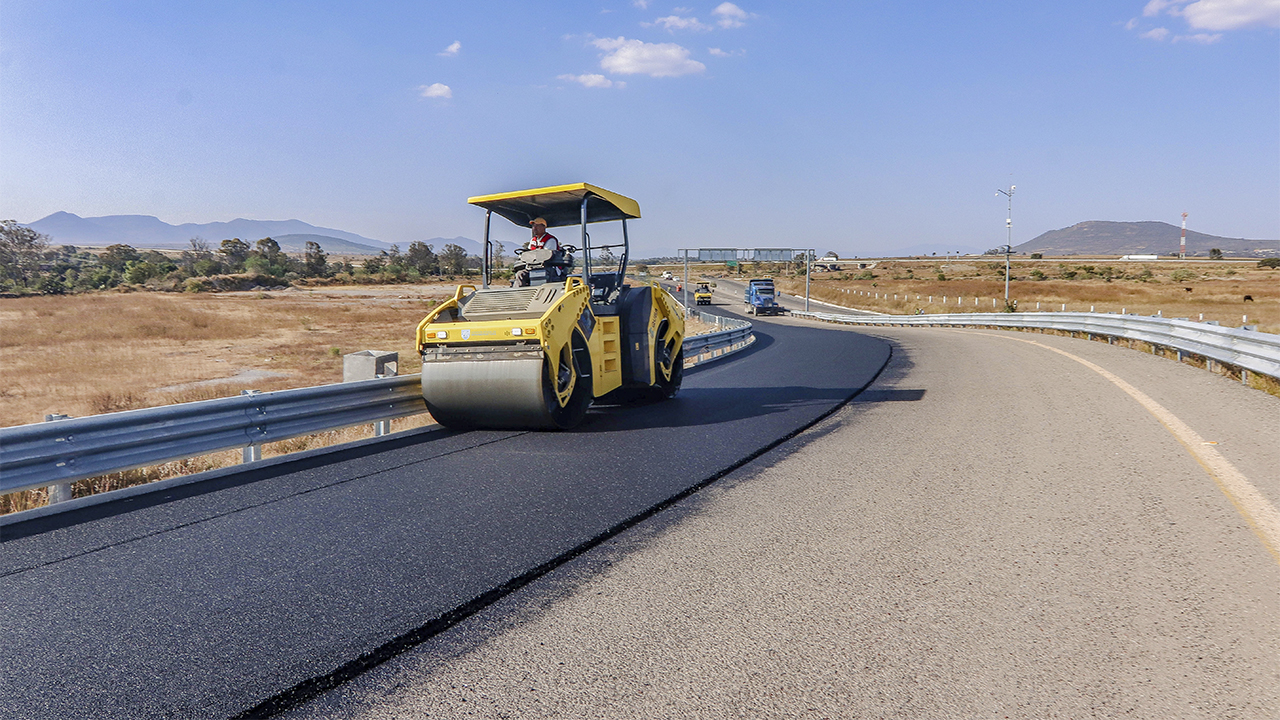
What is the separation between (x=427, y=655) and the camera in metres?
3.50

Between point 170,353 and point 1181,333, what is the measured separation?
96.0 ft

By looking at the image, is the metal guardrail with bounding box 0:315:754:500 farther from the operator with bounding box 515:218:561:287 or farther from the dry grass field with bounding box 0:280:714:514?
the operator with bounding box 515:218:561:287

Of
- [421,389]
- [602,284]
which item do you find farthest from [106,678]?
[602,284]

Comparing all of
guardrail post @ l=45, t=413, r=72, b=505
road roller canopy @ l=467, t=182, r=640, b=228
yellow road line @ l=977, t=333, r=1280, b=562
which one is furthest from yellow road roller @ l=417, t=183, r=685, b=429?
yellow road line @ l=977, t=333, r=1280, b=562

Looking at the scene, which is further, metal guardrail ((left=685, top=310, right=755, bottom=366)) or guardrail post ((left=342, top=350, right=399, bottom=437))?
metal guardrail ((left=685, top=310, right=755, bottom=366))

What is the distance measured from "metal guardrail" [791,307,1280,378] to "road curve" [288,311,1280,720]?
6011 mm

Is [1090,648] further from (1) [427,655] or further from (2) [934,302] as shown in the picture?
(2) [934,302]

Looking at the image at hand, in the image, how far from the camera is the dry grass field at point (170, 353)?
15.6m

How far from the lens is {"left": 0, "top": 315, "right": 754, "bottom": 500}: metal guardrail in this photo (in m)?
5.83

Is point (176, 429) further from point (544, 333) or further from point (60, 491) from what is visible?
point (544, 333)

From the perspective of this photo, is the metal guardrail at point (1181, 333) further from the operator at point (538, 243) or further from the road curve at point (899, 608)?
the operator at point (538, 243)

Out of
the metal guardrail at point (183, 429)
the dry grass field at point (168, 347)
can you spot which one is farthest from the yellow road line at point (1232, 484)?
the dry grass field at point (168, 347)

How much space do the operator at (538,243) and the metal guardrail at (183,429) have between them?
1658 mm

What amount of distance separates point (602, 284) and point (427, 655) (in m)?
7.49
